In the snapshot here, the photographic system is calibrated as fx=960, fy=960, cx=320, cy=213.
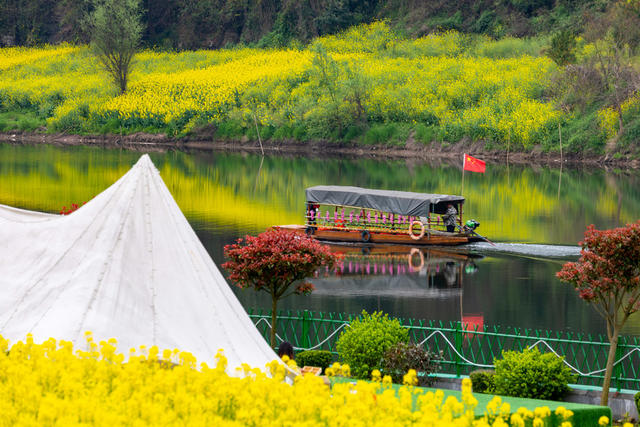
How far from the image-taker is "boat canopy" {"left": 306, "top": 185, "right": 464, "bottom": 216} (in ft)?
126

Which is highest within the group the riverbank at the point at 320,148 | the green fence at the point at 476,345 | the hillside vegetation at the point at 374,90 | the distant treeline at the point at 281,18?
the distant treeline at the point at 281,18

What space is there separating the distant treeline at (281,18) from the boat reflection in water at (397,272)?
54151mm

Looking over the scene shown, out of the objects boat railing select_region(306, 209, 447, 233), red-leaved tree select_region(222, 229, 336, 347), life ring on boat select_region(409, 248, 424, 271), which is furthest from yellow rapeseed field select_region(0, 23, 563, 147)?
red-leaved tree select_region(222, 229, 336, 347)

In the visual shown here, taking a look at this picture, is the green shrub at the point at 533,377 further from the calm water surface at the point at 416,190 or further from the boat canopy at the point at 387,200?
the boat canopy at the point at 387,200

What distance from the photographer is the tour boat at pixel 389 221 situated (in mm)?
38031

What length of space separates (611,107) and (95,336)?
65.6m

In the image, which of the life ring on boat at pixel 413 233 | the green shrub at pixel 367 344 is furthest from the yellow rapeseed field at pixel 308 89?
the green shrub at pixel 367 344

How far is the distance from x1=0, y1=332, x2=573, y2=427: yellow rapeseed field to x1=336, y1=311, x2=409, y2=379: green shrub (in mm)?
6297

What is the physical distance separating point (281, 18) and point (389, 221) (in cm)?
7540

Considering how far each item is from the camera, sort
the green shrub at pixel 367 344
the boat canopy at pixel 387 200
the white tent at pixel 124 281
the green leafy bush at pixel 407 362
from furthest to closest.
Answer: the boat canopy at pixel 387 200
the green shrub at pixel 367 344
the green leafy bush at pixel 407 362
the white tent at pixel 124 281

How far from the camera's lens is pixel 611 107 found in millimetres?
70500

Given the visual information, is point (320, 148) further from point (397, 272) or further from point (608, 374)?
point (608, 374)

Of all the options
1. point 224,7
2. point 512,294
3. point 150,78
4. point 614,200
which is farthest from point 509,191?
point 224,7

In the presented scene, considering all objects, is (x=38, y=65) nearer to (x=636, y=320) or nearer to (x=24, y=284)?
(x=636, y=320)
